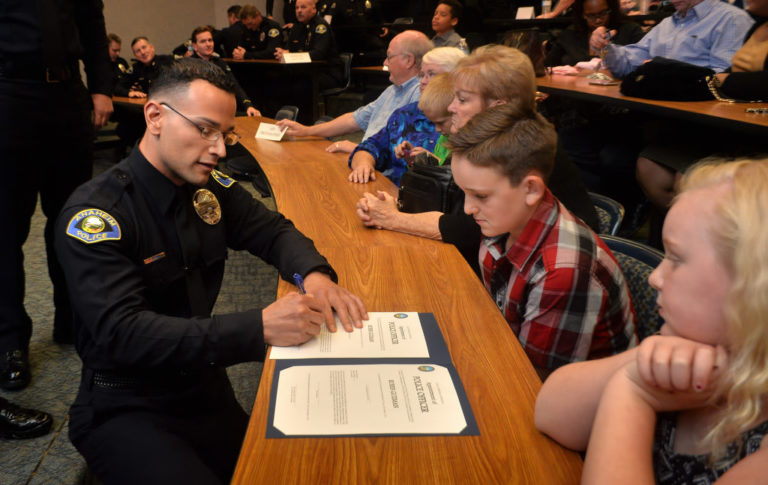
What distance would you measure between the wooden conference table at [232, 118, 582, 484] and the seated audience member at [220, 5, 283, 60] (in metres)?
7.03

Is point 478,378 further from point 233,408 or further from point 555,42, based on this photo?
point 555,42

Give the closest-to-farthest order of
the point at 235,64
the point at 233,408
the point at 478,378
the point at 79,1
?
the point at 478,378 → the point at 233,408 → the point at 79,1 → the point at 235,64

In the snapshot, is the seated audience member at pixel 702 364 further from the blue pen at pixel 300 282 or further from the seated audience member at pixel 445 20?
the seated audience member at pixel 445 20

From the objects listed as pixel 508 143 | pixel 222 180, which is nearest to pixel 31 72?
pixel 222 180

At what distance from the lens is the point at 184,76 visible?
4.48ft

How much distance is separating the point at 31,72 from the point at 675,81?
2.72 m

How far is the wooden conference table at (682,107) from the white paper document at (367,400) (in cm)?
178

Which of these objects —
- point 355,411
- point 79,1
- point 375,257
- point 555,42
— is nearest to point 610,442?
point 355,411

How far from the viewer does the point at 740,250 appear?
642mm

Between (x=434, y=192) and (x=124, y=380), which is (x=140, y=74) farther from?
(x=124, y=380)

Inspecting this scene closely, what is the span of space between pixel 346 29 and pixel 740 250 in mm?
8461

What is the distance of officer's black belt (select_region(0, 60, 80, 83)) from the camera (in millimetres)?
1953

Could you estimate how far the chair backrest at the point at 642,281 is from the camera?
133 cm

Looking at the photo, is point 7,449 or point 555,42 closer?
point 7,449
